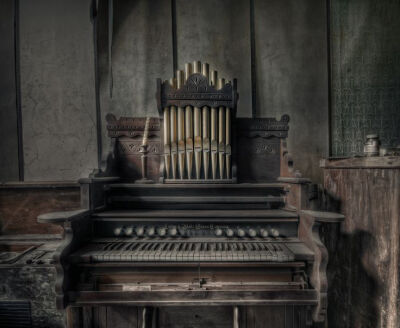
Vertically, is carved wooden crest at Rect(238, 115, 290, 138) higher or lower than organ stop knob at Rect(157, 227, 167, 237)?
higher

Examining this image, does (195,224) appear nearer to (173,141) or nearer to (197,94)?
(173,141)

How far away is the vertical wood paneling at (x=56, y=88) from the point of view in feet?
10.8

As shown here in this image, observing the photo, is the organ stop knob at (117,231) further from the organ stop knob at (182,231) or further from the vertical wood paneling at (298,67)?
the vertical wood paneling at (298,67)

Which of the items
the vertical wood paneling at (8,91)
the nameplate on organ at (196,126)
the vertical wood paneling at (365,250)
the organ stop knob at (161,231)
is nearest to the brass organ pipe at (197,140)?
the nameplate on organ at (196,126)

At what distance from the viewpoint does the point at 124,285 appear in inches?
68.9

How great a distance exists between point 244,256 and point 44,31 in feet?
13.2

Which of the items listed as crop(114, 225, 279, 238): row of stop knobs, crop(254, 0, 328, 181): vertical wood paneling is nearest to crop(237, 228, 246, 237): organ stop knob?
crop(114, 225, 279, 238): row of stop knobs

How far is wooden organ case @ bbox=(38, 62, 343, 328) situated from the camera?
5.48ft

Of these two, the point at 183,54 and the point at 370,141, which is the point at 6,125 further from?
the point at 370,141

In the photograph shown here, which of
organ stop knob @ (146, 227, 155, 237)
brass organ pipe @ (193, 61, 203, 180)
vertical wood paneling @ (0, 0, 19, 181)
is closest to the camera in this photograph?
organ stop knob @ (146, 227, 155, 237)

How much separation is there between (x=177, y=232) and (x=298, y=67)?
288 centimetres

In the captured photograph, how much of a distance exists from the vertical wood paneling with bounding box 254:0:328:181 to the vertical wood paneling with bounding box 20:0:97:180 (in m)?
2.53

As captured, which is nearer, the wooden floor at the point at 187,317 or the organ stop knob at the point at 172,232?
the wooden floor at the point at 187,317

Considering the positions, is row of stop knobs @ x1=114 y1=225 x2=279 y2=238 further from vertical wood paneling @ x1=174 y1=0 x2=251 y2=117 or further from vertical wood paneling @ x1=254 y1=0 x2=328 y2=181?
vertical wood paneling @ x1=174 y1=0 x2=251 y2=117
